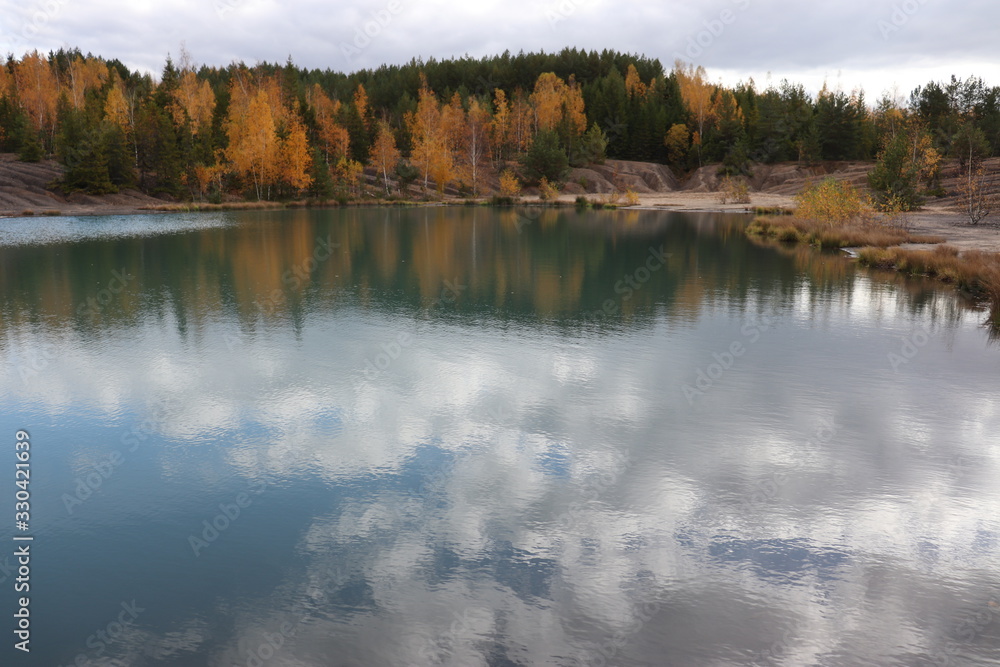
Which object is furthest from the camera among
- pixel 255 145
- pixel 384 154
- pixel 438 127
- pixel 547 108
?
pixel 547 108

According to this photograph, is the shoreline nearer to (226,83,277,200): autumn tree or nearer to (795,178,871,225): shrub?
(795,178,871,225): shrub

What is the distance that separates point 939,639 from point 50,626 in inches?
359

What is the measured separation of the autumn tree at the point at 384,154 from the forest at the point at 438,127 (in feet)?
1.20

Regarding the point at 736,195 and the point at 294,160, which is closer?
the point at 294,160

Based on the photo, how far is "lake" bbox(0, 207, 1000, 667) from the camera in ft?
24.1

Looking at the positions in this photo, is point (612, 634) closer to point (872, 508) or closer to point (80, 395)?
point (872, 508)

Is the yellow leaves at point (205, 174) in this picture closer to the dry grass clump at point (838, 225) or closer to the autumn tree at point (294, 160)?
the autumn tree at point (294, 160)

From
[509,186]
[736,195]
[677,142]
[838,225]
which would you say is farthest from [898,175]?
[677,142]

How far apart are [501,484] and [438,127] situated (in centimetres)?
10670

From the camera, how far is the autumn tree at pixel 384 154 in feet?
329

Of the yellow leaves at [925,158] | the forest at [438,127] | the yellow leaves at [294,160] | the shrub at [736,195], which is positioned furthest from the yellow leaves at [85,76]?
the yellow leaves at [925,158]

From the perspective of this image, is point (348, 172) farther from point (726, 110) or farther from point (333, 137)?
point (726, 110)

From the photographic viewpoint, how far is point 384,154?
101m

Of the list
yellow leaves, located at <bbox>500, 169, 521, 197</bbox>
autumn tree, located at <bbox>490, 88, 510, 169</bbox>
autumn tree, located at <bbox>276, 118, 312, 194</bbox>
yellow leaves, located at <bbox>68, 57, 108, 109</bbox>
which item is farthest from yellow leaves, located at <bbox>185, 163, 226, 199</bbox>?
autumn tree, located at <bbox>490, 88, 510, 169</bbox>
